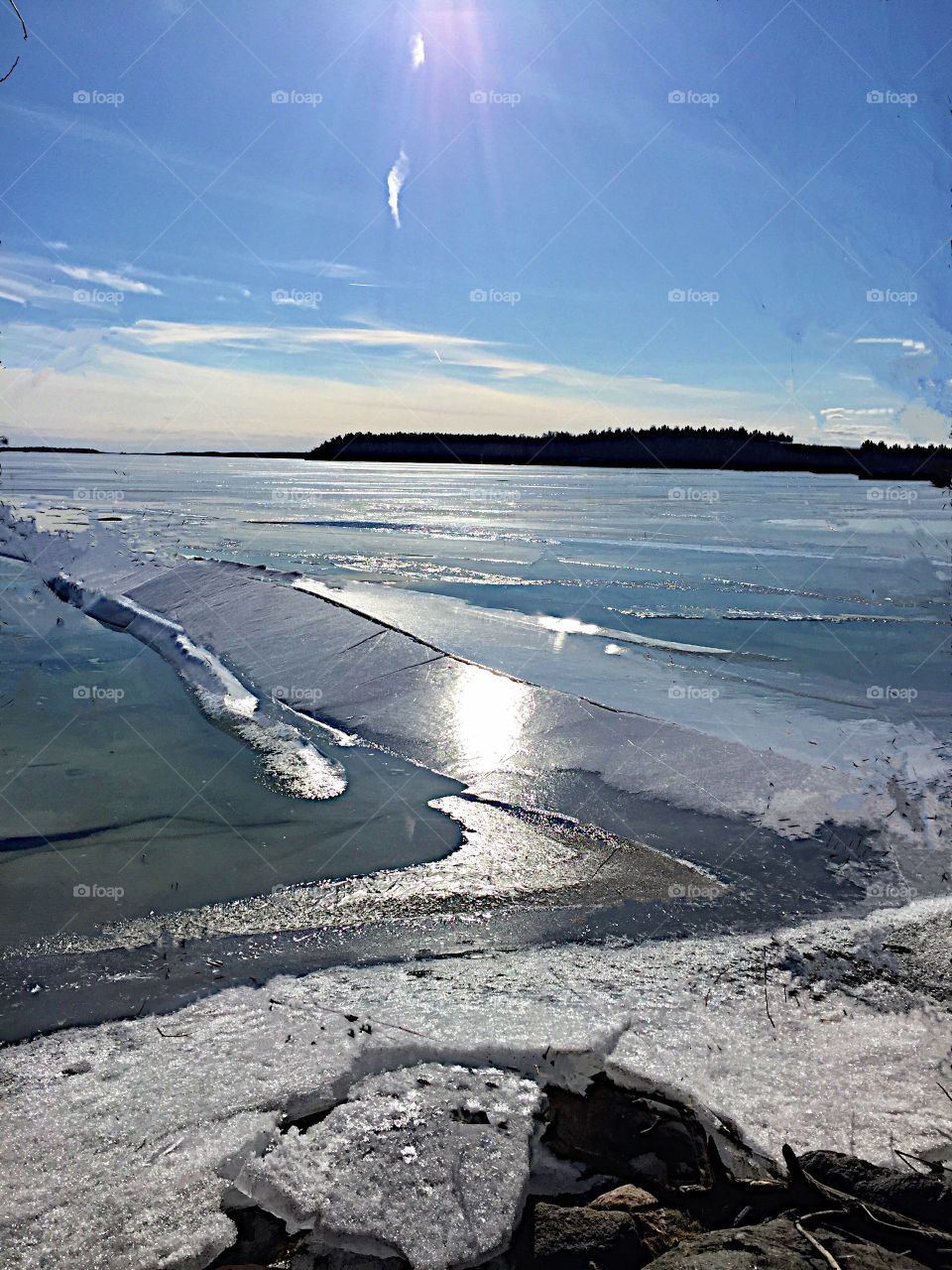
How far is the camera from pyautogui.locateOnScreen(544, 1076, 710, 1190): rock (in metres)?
2.43

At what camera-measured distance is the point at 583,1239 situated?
215cm

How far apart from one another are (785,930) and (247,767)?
12.2ft

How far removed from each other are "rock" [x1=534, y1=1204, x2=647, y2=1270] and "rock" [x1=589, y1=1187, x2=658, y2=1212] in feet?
0.21

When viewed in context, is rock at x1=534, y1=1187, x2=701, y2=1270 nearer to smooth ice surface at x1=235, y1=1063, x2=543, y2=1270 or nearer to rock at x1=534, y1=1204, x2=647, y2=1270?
rock at x1=534, y1=1204, x2=647, y2=1270

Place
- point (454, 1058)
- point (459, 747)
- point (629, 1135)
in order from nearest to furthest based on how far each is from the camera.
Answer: point (629, 1135)
point (454, 1058)
point (459, 747)

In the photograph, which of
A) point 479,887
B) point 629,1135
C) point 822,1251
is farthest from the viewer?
point 479,887

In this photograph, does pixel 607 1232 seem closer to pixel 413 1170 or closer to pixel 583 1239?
pixel 583 1239

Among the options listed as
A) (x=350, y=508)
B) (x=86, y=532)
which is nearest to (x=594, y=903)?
(x=86, y=532)

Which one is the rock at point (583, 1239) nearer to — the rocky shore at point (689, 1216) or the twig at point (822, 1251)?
the rocky shore at point (689, 1216)

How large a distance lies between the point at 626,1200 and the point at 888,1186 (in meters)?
0.69

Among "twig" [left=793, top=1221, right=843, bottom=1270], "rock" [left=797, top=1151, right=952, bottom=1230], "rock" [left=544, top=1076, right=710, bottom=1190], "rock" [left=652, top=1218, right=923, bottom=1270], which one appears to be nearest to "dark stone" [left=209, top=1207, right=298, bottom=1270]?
"rock" [left=544, top=1076, right=710, bottom=1190]

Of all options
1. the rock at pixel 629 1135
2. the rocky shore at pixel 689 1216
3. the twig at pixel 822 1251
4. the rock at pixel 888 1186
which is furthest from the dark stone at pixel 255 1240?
the rock at pixel 888 1186

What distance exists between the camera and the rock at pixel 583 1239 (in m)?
Answer: 2.10

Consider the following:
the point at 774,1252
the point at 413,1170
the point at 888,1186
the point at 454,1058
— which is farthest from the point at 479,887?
the point at 774,1252
